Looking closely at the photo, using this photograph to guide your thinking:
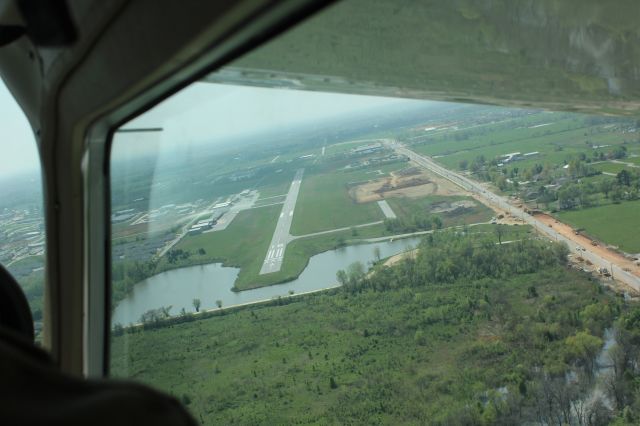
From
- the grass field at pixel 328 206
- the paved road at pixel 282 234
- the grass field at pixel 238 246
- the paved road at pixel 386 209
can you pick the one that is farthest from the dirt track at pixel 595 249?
the grass field at pixel 238 246

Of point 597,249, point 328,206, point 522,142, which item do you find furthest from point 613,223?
point 328,206

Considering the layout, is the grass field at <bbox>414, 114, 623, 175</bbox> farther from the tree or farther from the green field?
the tree

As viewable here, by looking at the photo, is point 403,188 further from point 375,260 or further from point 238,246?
point 238,246

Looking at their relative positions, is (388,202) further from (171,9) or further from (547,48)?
(171,9)

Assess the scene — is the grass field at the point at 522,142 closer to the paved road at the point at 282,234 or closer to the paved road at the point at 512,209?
the paved road at the point at 512,209

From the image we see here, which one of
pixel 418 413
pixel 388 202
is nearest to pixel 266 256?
pixel 388 202

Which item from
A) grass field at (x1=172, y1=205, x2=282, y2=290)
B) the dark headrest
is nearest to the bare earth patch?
grass field at (x1=172, y1=205, x2=282, y2=290)
